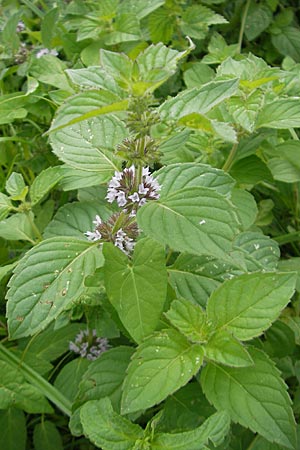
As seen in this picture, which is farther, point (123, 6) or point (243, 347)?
point (123, 6)

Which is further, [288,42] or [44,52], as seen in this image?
[288,42]

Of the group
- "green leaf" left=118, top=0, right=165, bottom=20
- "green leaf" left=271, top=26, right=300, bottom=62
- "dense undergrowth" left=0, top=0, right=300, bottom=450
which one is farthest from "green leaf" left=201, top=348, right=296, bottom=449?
"green leaf" left=271, top=26, right=300, bottom=62

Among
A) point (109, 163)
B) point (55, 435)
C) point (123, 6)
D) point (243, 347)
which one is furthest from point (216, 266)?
point (123, 6)

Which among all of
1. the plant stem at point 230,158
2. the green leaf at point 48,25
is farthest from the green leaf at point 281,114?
the green leaf at point 48,25

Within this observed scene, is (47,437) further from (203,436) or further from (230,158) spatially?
(230,158)

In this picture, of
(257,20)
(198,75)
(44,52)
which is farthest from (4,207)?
(257,20)

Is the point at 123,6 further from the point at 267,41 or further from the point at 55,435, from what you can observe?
the point at 55,435

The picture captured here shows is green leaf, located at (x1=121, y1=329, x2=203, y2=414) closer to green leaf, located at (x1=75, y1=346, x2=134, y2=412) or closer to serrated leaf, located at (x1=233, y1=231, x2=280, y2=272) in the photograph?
green leaf, located at (x1=75, y1=346, x2=134, y2=412)

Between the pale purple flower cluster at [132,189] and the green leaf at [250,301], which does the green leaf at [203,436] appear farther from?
the pale purple flower cluster at [132,189]
